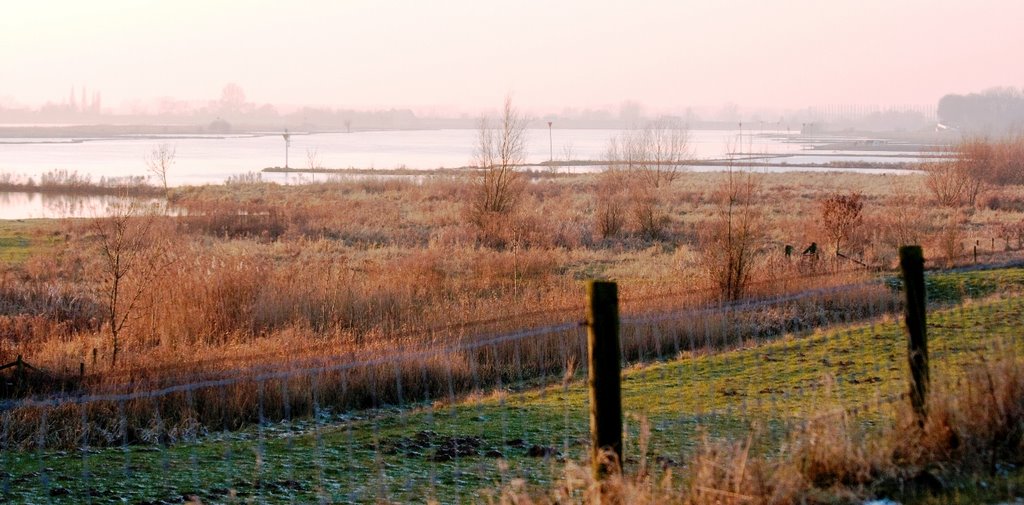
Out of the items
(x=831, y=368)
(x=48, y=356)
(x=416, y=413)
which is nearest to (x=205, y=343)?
(x=48, y=356)

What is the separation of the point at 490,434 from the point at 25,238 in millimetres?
26744

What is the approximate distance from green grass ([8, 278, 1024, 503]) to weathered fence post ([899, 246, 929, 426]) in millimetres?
940

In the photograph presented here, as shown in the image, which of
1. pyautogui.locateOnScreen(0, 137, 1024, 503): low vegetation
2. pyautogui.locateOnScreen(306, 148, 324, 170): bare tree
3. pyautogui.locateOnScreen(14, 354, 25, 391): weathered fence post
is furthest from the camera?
pyautogui.locateOnScreen(306, 148, 324, 170): bare tree

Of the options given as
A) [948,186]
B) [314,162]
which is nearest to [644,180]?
[948,186]

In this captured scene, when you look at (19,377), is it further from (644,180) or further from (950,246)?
(644,180)

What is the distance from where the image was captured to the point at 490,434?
28.3 ft

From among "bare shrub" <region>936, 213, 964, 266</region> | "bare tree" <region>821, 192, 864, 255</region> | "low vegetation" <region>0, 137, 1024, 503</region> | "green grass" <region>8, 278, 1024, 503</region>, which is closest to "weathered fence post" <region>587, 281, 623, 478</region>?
"low vegetation" <region>0, 137, 1024, 503</region>

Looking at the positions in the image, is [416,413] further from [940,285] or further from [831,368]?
[940,285]

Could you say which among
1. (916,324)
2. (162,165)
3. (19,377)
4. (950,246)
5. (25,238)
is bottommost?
(19,377)

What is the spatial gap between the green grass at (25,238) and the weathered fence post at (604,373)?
23.9 m

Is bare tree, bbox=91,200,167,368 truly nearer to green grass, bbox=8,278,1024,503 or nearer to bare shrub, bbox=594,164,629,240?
green grass, bbox=8,278,1024,503

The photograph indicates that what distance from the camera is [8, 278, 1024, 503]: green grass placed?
22.8 feet

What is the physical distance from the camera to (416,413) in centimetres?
1041

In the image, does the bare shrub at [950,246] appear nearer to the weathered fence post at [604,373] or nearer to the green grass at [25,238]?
the weathered fence post at [604,373]
